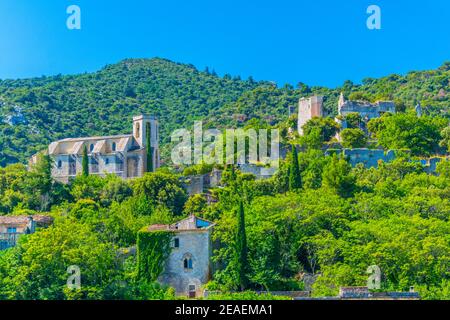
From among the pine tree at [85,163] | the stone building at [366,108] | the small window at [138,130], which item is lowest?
the pine tree at [85,163]

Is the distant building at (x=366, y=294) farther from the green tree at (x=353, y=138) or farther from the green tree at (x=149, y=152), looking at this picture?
the green tree at (x=149, y=152)

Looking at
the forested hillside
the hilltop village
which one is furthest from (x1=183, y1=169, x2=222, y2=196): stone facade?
the forested hillside

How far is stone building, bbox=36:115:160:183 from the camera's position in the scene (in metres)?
69.6

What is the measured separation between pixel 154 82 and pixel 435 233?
84693mm

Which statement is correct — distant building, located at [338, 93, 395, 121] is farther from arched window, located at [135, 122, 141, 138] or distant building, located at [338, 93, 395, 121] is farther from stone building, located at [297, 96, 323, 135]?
arched window, located at [135, 122, 141, 138]

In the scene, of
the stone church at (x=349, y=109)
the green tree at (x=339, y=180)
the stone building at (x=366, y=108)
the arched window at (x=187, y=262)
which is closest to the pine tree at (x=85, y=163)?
the stone church at (x=349, y=109)

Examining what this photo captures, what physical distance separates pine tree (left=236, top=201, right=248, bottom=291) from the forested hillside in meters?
38.9

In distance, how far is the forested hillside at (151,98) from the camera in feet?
307

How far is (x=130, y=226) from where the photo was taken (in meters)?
52.1

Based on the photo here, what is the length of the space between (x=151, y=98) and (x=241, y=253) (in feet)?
252

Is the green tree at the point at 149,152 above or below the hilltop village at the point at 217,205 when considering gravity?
above

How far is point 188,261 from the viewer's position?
4738cm

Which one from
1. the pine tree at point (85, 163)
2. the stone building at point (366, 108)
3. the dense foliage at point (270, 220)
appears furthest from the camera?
the stone building at point (366, 108)

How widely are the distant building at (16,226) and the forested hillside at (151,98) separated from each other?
29.3m
